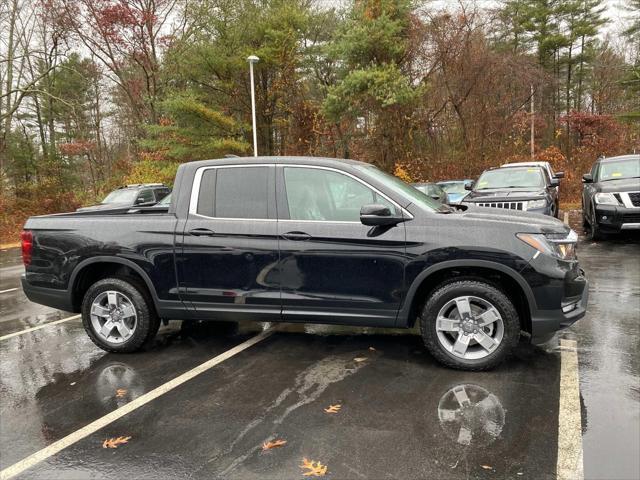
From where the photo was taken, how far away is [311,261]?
437 centimetres

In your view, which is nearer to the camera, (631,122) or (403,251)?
(403,251)

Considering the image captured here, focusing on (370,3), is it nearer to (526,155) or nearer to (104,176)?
(526,155)

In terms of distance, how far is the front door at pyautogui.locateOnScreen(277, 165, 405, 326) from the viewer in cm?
425

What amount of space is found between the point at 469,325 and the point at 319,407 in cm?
147

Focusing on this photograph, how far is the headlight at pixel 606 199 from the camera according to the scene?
32.7ft

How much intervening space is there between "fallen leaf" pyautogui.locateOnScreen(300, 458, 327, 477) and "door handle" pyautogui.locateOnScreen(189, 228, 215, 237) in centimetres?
231

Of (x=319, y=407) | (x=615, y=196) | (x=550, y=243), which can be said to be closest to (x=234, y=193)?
(x=319, y=407)

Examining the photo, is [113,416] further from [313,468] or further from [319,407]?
[313,468]

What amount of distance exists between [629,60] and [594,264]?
27.5 meters

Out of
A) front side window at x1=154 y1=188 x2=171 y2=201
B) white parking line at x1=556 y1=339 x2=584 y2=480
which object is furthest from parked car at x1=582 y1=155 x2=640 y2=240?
front side window at x1=154 y1=188 x2=171 y2=201

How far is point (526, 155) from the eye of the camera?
2548 centimetres

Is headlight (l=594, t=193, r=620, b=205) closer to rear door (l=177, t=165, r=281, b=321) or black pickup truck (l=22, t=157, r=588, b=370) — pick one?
black pickup truck (l=22, t=157, r=588, b=370)

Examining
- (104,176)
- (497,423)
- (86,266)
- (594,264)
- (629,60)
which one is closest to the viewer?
(497,423)

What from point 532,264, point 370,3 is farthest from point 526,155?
point 532,264
